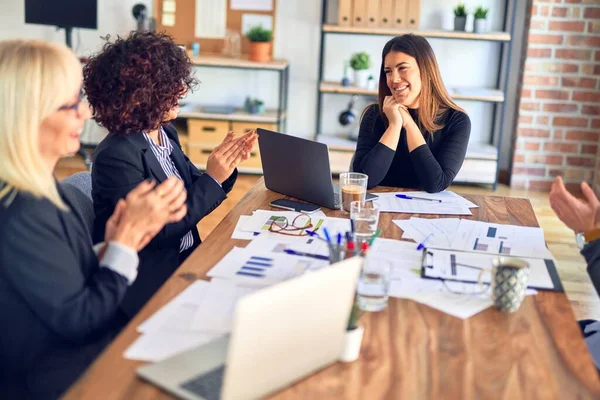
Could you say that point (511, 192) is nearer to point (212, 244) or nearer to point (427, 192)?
point (427, 192)

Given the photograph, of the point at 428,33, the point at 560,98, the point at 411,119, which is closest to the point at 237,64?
the point at 428,33

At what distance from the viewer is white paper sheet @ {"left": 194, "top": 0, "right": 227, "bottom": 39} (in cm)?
533

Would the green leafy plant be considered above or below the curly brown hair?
below

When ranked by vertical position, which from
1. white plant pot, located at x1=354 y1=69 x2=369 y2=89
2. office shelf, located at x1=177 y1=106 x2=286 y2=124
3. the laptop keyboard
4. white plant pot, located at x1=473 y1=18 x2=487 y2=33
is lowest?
office shelf, located at x1=177 y1=106 x2=286 y2=124

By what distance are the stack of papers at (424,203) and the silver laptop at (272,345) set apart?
105 centimetres

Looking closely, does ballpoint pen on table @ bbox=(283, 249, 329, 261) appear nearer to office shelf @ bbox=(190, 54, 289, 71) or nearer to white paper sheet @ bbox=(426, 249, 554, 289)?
white paper sheet @ bbox=(426, 249, 554, 289)

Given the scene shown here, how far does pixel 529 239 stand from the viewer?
2.02 meters

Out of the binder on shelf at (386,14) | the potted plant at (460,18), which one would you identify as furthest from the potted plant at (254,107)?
the potted plant at (460,18)

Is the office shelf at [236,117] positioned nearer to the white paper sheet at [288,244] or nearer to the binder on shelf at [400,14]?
the binder on shelf at [400,14]

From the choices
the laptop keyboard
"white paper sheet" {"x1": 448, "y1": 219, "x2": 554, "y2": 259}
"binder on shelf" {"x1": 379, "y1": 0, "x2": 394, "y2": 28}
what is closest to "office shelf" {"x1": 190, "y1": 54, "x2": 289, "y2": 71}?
"binder on shelf" {"x1": 379, "y1": 0, "x2": 394, "y2": 28}

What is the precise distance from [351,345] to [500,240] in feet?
2.77

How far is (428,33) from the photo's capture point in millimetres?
4898

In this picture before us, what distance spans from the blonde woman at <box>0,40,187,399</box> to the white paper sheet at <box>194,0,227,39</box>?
3886 mm

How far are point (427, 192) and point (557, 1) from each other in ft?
9.79
